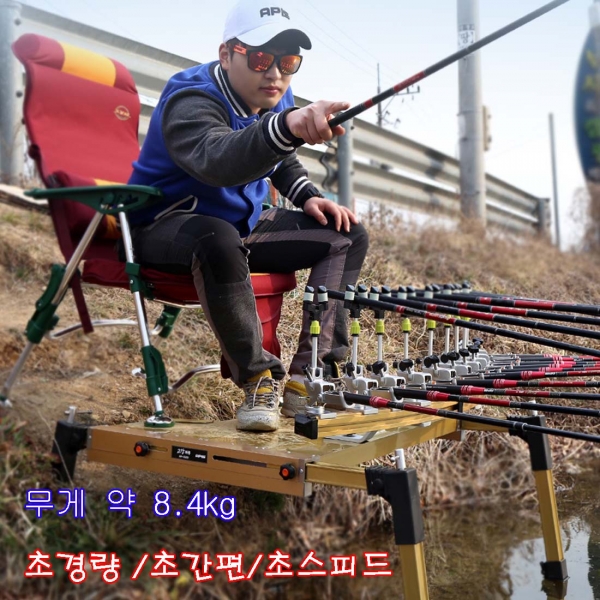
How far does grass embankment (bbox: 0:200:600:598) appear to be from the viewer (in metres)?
2.29

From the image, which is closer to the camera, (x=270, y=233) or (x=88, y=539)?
(x=88, y=539)

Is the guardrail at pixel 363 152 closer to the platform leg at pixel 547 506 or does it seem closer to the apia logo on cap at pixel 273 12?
the apia logo on cap at pixel 273 12

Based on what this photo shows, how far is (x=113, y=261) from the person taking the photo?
286cm

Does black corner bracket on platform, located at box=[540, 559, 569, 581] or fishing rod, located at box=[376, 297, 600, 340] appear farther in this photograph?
black corner bracket on platform, located at box=[540, 559, 569, 581]

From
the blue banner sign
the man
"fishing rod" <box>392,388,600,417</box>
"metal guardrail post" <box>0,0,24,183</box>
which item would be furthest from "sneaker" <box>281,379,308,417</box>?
the blue banner sign

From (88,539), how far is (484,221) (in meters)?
6.32

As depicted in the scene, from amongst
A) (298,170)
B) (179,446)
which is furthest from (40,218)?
(179,446)

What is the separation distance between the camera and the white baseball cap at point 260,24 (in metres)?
2.66

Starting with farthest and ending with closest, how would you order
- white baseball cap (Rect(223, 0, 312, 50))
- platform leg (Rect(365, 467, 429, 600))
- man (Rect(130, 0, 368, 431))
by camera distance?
white baseball cap (Rect(223, 0, 312, 50)), man (Rect(130, 0, 368, 431)), platform leg (Rect(365, 467, 429, 600))

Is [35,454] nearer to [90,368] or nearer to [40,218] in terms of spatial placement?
[90,368]

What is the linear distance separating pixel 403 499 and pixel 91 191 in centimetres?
146

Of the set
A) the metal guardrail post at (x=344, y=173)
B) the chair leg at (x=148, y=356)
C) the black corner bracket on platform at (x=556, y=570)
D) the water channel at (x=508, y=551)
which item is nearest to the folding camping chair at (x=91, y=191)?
the chair leg at (x=148, y=356)

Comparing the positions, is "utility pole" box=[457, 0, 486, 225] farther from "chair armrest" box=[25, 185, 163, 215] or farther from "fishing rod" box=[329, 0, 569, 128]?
"fishing rod" box=[329, 0, 569, 128]

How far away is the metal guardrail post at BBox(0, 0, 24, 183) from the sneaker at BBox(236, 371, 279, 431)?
2.88 m
